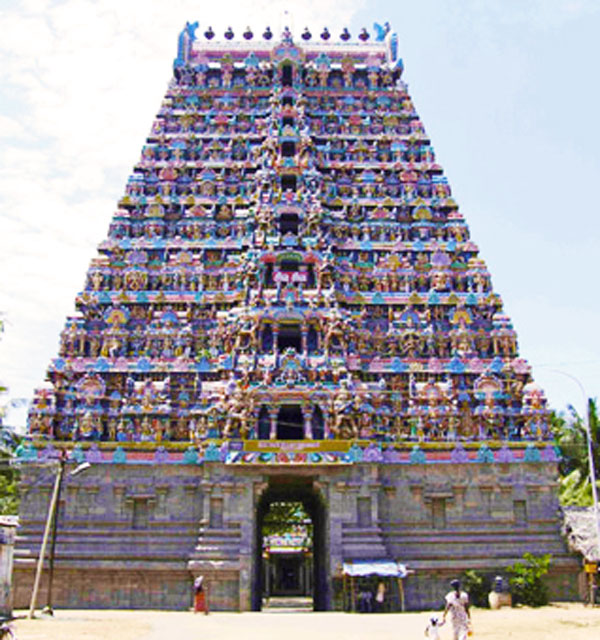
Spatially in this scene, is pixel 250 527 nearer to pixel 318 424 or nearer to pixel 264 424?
pixel 264 424

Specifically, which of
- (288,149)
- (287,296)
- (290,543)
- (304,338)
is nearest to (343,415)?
(304,338)

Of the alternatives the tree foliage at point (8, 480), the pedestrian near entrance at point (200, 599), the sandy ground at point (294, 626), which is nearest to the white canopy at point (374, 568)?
the sandy ground at point (294, 626)

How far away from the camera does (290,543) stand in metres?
65.9

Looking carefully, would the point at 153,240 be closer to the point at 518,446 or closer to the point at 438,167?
the point at 438,167

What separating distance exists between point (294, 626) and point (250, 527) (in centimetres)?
936

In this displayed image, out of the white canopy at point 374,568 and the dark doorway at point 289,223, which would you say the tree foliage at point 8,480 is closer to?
the dark doorway at point 289,223

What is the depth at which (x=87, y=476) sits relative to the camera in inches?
1351

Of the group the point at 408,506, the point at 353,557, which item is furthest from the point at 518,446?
the point at 353,557

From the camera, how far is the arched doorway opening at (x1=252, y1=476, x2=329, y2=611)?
3481cm

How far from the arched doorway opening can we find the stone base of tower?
1.91 feet

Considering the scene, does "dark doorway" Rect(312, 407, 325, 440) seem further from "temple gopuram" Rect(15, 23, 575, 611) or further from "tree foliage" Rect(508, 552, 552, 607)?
"tree foliage" Rect(508, 552, 552, 607)

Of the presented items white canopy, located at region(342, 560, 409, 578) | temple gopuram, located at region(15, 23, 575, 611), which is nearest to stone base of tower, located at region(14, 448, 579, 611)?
temple gopuram, located at region(15, 23, 575, 611)

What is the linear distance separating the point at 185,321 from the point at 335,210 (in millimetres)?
11061

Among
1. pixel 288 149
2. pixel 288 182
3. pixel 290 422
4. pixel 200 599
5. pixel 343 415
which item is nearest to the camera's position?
pixel 200 599
